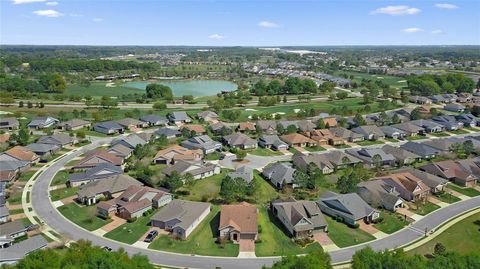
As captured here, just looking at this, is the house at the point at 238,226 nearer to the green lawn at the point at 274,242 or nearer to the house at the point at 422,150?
the green lawn at the point at 274,242

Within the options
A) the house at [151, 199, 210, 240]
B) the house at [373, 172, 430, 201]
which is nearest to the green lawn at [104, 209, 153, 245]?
the house at [151, 199, 210, 240]

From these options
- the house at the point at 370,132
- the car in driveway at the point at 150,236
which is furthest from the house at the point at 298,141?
the car in driveway at the point at 150,236

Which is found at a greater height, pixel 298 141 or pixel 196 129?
pixel 196 129

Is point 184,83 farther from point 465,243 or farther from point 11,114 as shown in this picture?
point 465,243

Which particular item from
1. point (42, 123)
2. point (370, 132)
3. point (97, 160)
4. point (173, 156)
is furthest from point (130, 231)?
point (370, 132)

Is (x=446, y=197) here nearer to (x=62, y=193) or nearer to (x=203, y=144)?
(x=203, y=144)

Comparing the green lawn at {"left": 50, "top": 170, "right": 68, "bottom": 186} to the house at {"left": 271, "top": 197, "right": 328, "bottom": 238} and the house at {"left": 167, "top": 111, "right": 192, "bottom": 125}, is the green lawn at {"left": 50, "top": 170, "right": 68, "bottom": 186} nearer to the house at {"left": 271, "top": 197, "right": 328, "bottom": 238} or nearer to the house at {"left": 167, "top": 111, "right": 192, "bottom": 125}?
the house at {"left": 271, "top": 197, "right": 328, "bottom": 238}

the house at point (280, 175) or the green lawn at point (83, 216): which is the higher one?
the house at point (280, 175)
